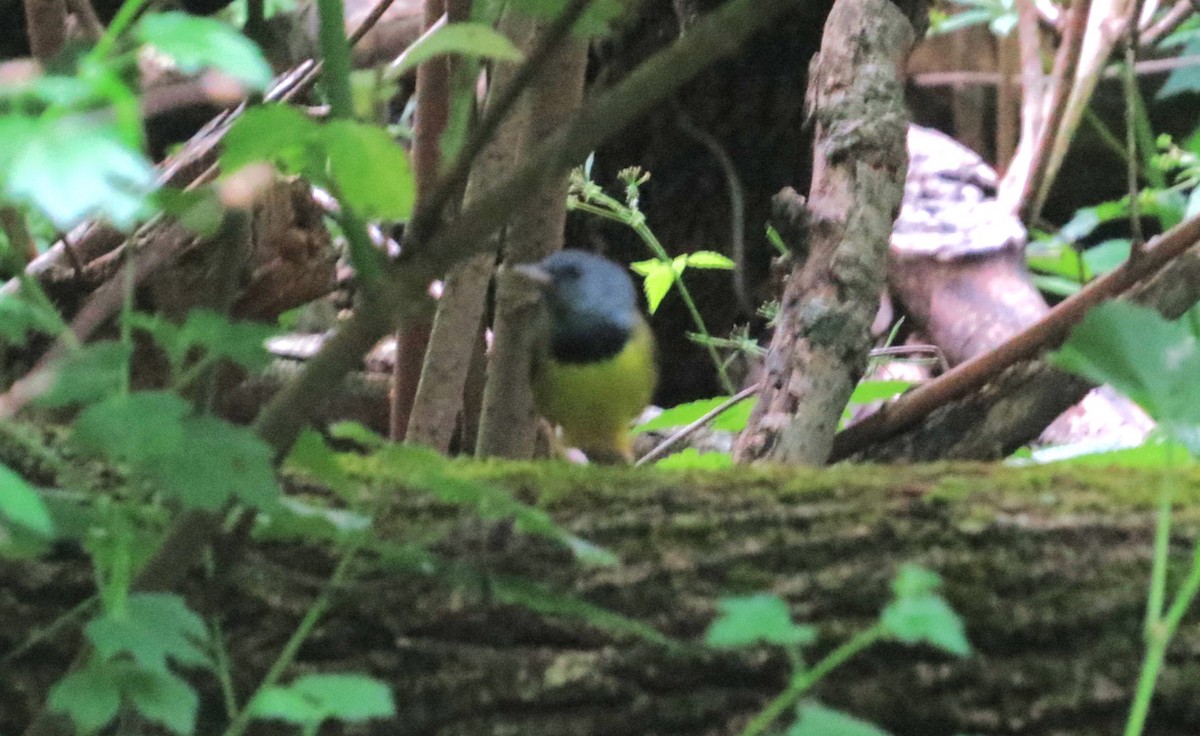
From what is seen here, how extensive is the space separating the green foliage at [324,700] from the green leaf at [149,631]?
54mm

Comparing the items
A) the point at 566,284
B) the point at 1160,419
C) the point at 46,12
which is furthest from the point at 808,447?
the point at 46,12

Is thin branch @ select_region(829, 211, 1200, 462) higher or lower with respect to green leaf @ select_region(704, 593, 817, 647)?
lower

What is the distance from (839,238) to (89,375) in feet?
4.71

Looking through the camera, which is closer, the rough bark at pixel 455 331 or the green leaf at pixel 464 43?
the green leaf at pixel 464 43

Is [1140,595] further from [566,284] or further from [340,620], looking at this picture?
[566,284]

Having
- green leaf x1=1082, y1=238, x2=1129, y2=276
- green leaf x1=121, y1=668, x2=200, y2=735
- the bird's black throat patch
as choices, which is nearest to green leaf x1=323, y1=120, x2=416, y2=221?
green leaf x1=121, y1=668, x2=200, y2=735

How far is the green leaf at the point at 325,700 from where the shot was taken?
694 mm

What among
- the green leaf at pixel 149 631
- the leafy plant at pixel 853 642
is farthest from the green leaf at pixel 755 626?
the green leaf at pixel 149 631

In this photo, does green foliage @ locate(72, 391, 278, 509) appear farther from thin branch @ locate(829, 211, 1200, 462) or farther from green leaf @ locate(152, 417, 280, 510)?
thin branch @ locate(829, 211, 1200, 462)

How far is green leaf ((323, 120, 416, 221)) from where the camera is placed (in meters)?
0.72

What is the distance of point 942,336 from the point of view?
3.16 metres

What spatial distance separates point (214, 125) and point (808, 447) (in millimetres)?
1211

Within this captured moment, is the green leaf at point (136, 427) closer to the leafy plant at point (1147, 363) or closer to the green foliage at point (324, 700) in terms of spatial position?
the green foliage at point (324, 700)

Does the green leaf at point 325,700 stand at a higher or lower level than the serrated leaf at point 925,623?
lower
